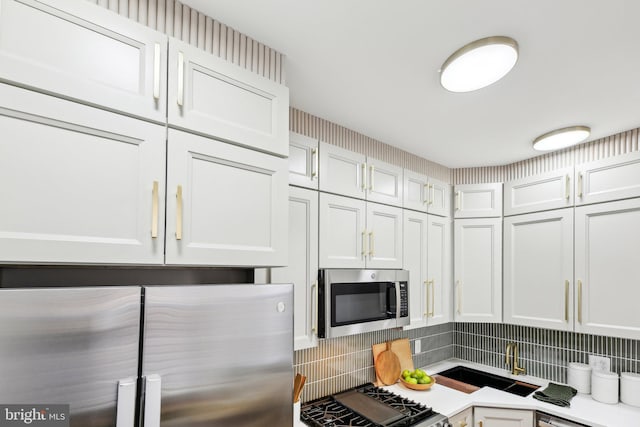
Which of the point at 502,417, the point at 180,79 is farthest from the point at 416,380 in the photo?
the point at 180,79

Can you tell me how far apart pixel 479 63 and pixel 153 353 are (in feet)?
5.12

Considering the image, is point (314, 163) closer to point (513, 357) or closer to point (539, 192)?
point (539, 192)

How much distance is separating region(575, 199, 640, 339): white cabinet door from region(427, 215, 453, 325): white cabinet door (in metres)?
0.85

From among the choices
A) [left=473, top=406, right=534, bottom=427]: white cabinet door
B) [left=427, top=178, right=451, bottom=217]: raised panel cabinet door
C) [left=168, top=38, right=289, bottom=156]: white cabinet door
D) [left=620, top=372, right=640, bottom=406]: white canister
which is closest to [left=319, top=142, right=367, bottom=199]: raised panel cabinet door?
[left=168, top=38, right=289, bottom=156]: white cabinet door

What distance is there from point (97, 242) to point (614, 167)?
283 cm

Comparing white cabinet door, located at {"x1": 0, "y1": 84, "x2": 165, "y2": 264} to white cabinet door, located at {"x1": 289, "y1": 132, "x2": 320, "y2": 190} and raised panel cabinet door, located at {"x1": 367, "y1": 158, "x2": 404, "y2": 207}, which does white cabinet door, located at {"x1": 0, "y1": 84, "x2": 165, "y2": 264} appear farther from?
raised panel cabinet door, located at {"x1": 367, "y1": 158, "x2": 404, "y2": 207}

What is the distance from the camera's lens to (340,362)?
2.31 m

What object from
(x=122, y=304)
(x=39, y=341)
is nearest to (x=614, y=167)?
(x=122, y=304)

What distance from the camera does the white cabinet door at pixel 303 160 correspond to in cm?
191

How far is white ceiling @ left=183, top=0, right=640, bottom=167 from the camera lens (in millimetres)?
1227

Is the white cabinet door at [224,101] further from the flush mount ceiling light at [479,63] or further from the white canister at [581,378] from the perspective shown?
the white canister at [581,378]

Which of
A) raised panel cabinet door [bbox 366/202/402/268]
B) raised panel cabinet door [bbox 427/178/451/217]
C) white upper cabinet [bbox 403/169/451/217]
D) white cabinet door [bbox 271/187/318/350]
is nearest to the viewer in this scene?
white cabinet door [bbox 271/187/318/350]

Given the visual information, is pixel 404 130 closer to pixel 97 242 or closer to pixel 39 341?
pixel 97 242

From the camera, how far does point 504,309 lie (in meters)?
2.77
